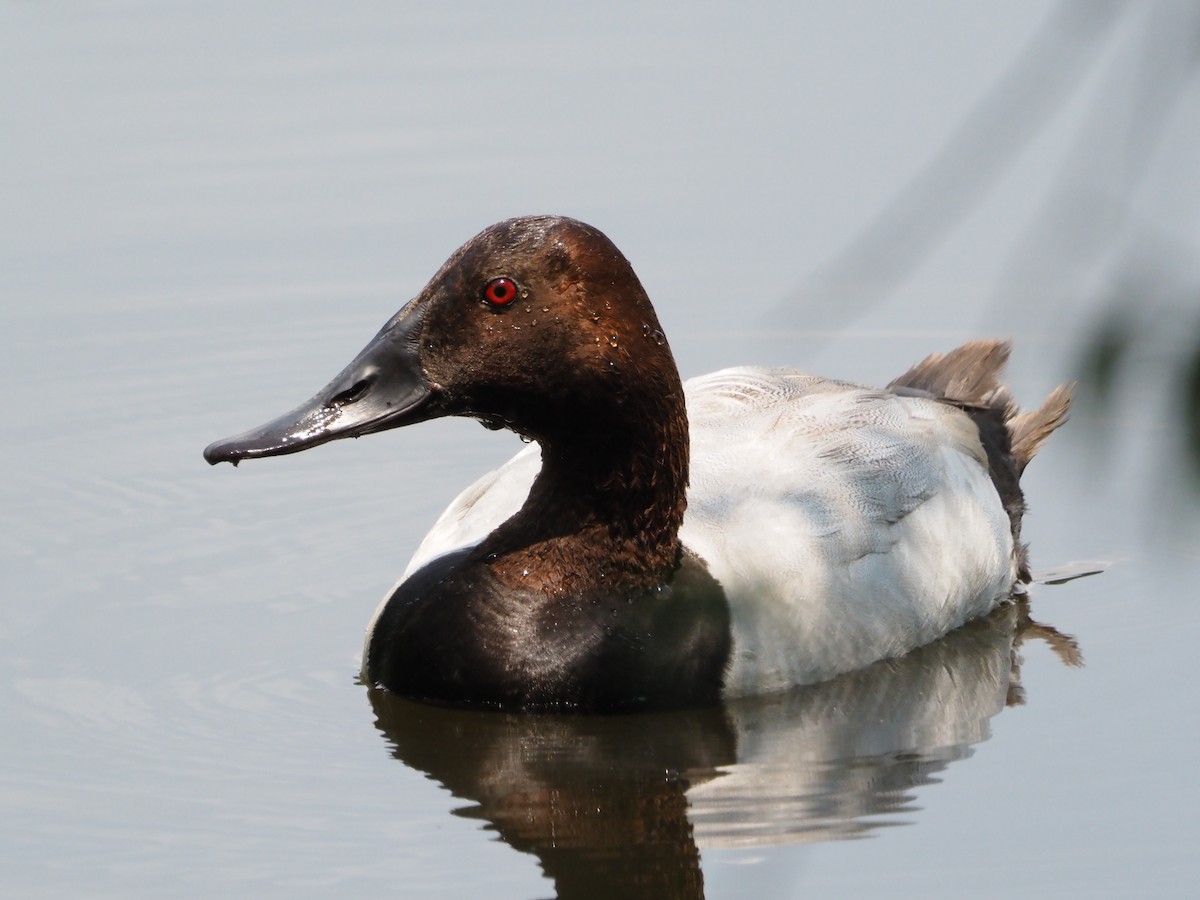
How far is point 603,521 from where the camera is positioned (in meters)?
5.73

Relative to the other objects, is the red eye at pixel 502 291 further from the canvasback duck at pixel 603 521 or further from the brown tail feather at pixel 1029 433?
the brown tail feather at pixel 1029 433

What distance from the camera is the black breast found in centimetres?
561

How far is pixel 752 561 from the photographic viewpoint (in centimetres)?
580

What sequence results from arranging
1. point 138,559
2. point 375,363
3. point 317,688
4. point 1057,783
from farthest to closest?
point 138,559
point 317,688
point 375,363
point 1057,783

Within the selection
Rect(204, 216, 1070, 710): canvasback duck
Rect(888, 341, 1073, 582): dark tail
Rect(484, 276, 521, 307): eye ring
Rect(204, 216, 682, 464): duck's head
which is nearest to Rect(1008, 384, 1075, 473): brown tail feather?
Rect(888, 341, 1073, 582): dark tail

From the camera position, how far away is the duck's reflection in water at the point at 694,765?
4863 mm

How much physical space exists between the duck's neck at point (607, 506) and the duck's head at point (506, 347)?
0.36 feet

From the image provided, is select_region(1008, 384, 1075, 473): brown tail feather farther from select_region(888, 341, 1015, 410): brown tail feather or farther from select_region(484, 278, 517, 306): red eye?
select_region(484, 278, 517, 306): red eye

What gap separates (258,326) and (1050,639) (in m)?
4.41

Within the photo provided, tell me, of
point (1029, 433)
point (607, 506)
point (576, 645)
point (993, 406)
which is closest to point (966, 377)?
point (993, 406)

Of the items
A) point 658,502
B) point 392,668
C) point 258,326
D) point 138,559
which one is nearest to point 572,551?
point 658,502

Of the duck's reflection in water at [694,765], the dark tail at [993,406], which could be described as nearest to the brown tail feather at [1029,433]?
the dark tail at [993,406]

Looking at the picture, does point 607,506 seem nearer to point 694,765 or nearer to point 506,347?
point 506,347

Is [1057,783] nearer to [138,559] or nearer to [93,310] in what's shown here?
[138,559]
